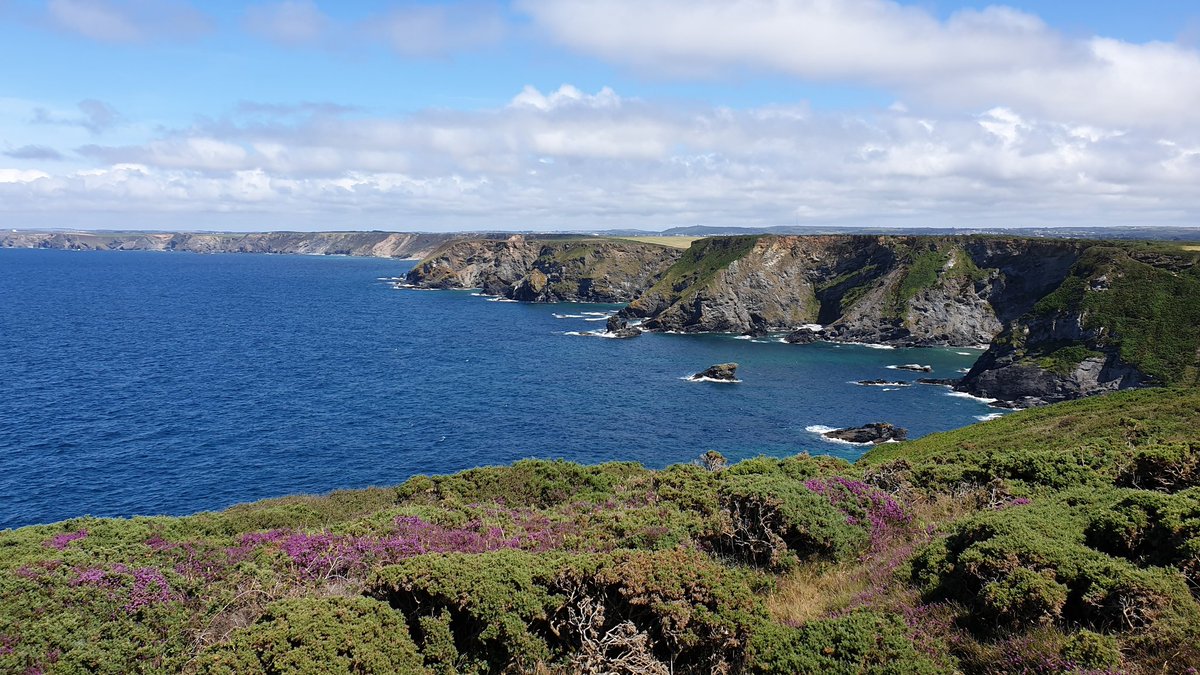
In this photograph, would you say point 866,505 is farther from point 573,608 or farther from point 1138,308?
point 1138,308

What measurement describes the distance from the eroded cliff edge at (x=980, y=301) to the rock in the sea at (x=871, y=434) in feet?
88.5

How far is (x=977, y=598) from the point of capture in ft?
35.1

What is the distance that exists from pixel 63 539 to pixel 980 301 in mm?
145097

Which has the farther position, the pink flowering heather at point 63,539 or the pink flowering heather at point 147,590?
the pink flowering heather at point 63,539

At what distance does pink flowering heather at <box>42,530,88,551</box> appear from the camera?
57.2 ft

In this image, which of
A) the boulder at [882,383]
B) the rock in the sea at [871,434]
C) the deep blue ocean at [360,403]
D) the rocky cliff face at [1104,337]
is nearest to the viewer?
the deep blue ocean at [360,403]

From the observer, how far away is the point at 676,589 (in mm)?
10805

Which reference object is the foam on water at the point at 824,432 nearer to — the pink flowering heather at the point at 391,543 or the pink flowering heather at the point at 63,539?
the pink flowering heather at the point at 391,543

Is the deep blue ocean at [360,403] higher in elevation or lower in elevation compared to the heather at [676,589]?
lower

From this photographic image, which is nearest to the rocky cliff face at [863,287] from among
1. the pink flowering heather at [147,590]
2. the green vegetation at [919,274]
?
the green vegetation at [919,274]

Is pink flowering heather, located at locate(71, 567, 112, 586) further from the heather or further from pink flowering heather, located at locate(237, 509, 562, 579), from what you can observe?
pink flowering heather, located at locate(237, 509, 562, 579)

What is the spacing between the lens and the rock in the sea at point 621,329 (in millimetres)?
133125

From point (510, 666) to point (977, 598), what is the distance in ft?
24.9

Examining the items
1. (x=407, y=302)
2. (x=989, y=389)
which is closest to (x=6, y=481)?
(x=989, y=389)
